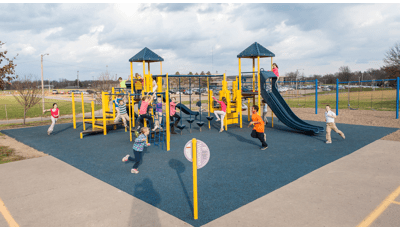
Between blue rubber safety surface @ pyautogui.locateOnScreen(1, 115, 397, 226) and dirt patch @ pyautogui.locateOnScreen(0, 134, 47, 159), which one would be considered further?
dirt patch @ pyautogui.locateOnScreen(0, 134, 47, 159)

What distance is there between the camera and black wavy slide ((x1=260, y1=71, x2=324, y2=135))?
12469 mm

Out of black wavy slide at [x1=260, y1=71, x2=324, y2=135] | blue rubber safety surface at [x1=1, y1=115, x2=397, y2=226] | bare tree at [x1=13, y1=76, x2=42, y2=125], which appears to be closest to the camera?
blue rubber safety surface at [x1=1, y1=115, x2=397, y2=226]

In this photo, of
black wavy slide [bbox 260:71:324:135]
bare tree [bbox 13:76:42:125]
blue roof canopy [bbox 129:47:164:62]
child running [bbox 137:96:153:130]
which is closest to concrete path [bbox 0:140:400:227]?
child running [bbox 137:96:153:130]

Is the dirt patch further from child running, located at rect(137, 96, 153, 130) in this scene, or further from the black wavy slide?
the black wavy slide

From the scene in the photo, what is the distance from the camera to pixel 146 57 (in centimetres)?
1463

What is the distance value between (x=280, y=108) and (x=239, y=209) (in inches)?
372

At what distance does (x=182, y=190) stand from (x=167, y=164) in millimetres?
2159

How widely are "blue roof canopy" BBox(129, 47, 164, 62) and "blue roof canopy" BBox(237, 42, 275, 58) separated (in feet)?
15.3

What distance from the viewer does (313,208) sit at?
4742mm

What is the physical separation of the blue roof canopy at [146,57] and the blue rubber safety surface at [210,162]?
420 cm

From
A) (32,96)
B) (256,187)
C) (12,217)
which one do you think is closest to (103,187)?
(12,217)

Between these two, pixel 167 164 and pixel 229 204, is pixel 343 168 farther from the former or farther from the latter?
pixel 167 164

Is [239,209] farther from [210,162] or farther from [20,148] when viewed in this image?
[20,148]

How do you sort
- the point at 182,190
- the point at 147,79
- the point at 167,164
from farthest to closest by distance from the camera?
1. the point at 147,79
2. the point at 167,164
3. the point at 182,190
